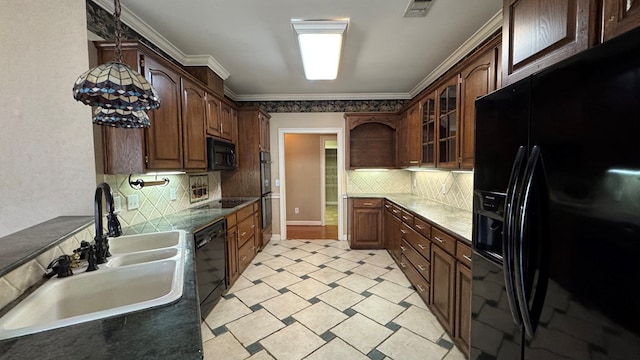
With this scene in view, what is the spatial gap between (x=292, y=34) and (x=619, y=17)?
7.48 ft

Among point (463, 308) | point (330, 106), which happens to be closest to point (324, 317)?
point (463, 308)

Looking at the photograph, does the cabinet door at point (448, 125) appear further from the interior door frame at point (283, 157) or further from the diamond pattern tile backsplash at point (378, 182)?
the interior door frame at point (283, 157)

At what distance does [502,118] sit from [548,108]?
245 mm

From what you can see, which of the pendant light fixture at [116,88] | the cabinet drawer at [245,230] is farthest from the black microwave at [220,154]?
the pendant light fixture at [116,88]

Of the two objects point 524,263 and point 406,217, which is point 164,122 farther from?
point 406,217

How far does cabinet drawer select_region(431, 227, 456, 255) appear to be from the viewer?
75.4 inches

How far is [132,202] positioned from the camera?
220 centimetres

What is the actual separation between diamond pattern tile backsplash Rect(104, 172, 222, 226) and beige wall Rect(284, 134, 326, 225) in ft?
10.2

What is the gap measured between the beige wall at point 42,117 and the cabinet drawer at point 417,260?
2.74 m

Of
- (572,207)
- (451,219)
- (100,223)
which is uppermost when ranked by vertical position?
(572,207)

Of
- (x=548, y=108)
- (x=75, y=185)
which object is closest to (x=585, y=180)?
(x=548, y=108)

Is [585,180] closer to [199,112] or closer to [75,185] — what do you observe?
[75,185]

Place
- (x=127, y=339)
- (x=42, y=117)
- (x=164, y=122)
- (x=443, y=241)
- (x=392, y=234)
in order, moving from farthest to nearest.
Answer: (x=392, y=234) < (x=164, y=122) < (x=443, y=241) < (x=42, y=117) < (x=127, y=339)

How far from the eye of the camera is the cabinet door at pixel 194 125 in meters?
2.48
